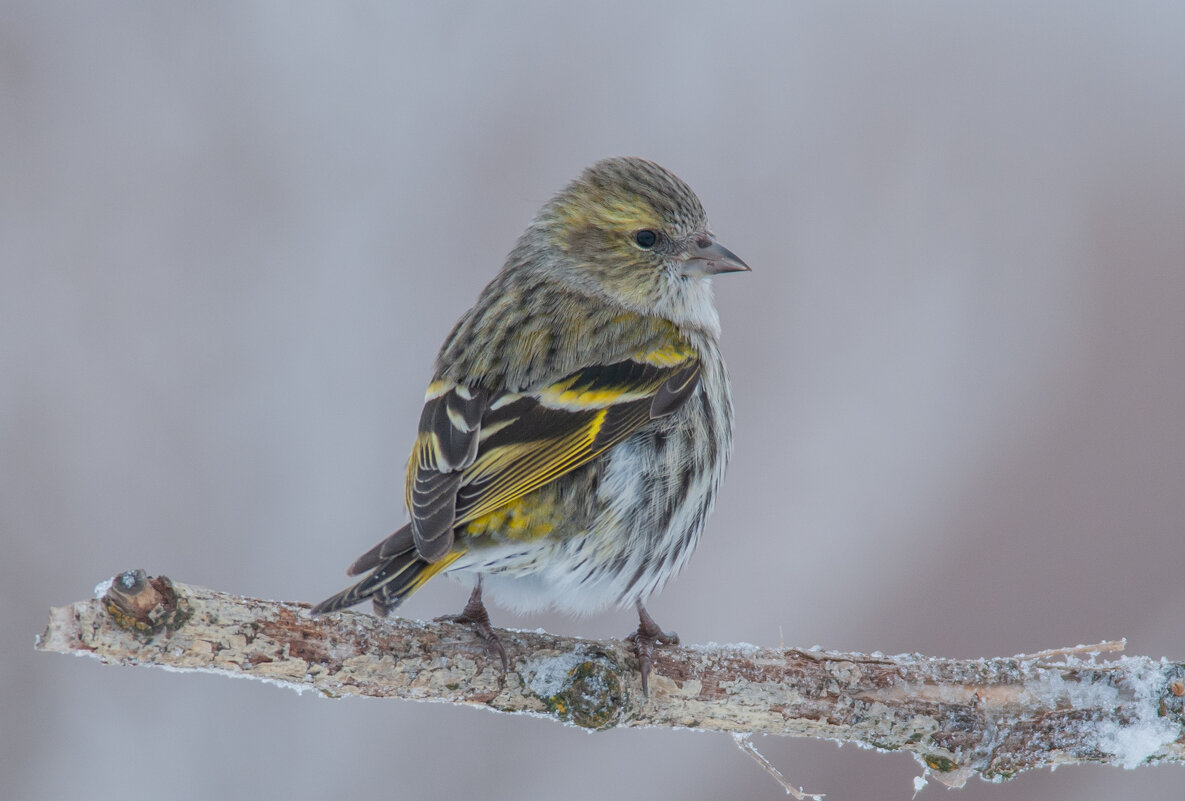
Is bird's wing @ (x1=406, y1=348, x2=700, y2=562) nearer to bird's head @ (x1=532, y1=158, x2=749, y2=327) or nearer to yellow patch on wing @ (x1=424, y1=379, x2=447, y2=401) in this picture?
yellow patch on wing @ (x1=424, y1=379, x2=447, y2=401)

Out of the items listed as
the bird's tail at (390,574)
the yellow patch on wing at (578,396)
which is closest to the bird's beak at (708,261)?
the yellow patch on wing at (578,396)

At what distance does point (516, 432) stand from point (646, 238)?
1.11 m

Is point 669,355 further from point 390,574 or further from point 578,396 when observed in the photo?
point 390,574

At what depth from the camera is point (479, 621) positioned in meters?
3.08

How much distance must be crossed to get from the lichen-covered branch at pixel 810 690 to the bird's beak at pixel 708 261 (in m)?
1.36

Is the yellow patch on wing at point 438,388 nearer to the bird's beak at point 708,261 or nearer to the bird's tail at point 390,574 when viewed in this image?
the bird's tail at point 390,574

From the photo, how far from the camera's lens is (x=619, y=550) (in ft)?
10.7

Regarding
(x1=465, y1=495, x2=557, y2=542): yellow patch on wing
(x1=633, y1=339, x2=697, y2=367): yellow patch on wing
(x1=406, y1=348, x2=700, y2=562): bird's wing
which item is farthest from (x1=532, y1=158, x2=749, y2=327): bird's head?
(x1=465, y1=495, x2=557, y2=542): yellow patch on wing

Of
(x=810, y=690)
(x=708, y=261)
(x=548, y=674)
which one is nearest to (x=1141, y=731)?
(x=810, y=690)

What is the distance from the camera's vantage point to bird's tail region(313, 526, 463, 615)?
103 inches

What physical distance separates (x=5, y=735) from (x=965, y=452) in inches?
206

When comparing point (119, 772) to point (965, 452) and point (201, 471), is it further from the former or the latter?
point (965, 452)

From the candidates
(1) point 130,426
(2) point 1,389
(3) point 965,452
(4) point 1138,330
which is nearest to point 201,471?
(1) point 130,426

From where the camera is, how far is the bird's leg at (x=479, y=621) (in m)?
3.01
